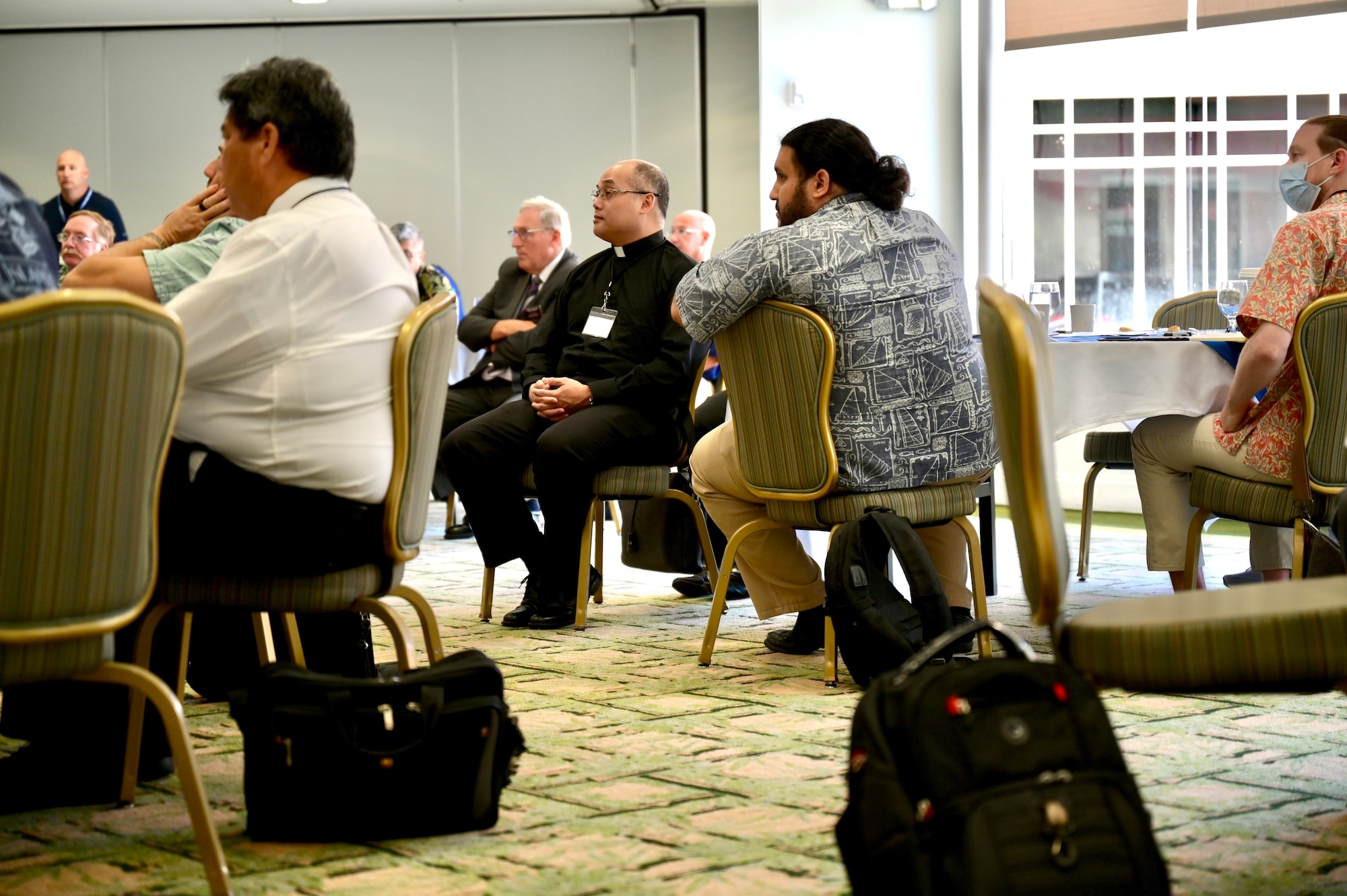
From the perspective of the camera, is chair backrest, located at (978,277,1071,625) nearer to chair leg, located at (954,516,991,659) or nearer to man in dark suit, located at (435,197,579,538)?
chair leg, located at (954,516,991,659)

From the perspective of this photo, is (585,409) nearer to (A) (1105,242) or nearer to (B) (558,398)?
(B) (558,398)

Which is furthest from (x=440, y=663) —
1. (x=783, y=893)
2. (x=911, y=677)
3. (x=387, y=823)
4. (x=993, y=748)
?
(x=993, y=748)

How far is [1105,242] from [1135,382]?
3599 millimetres

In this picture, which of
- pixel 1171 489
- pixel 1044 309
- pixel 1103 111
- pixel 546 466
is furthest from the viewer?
pixel 1103 111

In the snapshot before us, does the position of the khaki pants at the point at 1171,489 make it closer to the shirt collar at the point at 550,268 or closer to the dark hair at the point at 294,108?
the dark hair at the point at 294,108

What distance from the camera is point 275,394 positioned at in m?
1.92

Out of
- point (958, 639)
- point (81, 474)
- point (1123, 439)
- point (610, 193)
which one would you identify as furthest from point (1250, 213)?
point (81, 474)

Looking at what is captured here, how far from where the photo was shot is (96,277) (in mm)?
2086

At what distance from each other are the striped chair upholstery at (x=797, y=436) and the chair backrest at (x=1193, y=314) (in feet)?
5.73

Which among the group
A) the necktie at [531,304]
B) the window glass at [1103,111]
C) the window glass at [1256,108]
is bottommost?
the necktie at [531,304]

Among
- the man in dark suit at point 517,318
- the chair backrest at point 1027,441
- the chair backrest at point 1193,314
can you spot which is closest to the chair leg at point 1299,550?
the chair backrest at point 1027,441

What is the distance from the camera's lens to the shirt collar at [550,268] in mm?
4938

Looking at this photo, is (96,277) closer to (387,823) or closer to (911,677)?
(387,823)

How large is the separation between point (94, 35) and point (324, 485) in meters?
7.66
